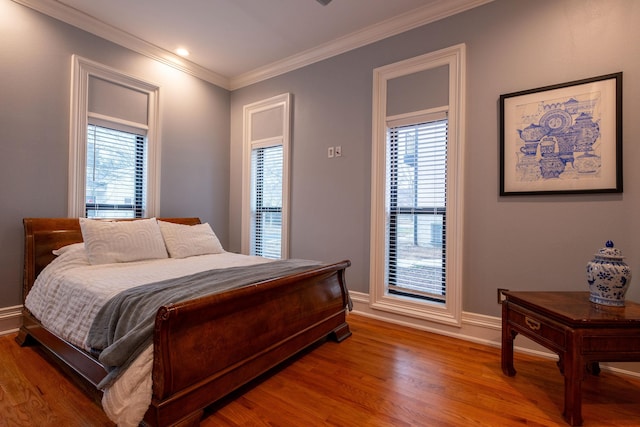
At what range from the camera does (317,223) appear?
3484 millimetres

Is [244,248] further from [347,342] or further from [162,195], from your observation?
[347,342]

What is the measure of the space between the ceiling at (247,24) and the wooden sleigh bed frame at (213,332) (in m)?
1.96

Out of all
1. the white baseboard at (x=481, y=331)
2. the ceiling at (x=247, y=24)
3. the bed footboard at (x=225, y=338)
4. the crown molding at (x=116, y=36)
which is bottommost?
the white baseboard at (x=481, y=331)

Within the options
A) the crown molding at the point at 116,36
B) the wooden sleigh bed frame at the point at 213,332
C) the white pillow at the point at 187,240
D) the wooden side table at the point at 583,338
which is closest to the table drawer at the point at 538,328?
the wooden side table at the point at 583,338

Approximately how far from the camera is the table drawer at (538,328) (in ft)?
5.23

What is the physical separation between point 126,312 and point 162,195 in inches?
92.5

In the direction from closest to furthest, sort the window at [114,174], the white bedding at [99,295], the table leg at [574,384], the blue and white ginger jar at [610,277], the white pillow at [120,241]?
the white bedding at [99,295] < the table leg at [574,384] < the blue and white ginger jar at [610,277] < the white pillow at [120,241] < the window at [114,174]

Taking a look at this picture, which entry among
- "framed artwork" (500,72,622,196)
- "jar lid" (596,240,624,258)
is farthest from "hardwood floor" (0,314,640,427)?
"framed artwork" (500,72,622,196)

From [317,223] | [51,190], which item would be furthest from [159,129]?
[317,223]

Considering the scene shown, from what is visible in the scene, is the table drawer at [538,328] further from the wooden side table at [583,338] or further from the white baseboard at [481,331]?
the white baseboard at [481,331]

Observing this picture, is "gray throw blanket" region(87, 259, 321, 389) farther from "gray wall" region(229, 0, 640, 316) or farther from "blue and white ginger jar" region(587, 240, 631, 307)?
"blue and white ginger jar" region(587, 240, 631, 307)

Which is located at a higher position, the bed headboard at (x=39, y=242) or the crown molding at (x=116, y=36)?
the crown molding at (x=116, y=36)

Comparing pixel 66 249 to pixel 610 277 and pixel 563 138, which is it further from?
pixel 563 138

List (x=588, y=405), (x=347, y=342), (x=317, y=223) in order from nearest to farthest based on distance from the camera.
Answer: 1. (x=588, y=405)
2. (x=347, y=342)
3. (x=317, y=223)
